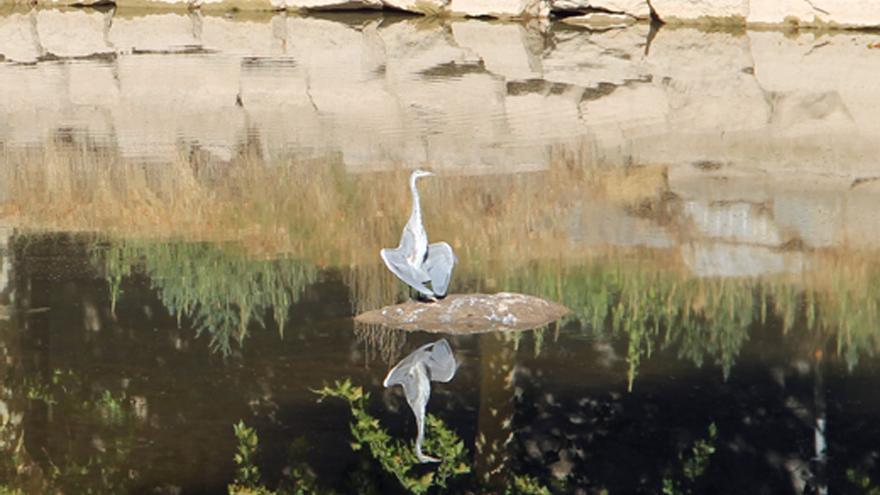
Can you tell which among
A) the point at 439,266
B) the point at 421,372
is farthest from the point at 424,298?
the point at 421,372

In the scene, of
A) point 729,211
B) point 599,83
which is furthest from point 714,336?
point 599,83

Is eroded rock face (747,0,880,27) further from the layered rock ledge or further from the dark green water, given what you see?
the dark green water

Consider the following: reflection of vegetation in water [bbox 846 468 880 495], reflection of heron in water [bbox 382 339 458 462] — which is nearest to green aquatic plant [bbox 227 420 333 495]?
reflection of heron in water [bbox 382 339 458 462]

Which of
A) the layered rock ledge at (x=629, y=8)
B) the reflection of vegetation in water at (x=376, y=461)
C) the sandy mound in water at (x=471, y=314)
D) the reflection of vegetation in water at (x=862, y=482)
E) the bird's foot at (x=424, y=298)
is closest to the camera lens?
the reflection of vegetation in water at (x=862, y=482)

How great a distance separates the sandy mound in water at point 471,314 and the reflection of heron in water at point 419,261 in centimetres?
11

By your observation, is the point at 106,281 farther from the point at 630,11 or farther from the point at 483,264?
the point at 630,11

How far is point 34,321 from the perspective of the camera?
9.07 m

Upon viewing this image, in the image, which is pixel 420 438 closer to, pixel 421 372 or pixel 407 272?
pixel 421 372

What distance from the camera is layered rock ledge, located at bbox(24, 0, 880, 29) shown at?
21750 millimetres

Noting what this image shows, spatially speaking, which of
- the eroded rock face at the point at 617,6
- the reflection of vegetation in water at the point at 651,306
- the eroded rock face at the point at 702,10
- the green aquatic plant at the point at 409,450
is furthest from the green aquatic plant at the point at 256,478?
the eroded rock face at the point at 617,6

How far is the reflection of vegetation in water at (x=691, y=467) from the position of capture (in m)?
6.94

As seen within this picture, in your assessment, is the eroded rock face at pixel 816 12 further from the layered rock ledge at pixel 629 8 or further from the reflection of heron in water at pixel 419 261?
the reflection of heron in water at pixel 419 261

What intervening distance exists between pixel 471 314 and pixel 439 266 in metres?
0.29

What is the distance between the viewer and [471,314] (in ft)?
29.5
